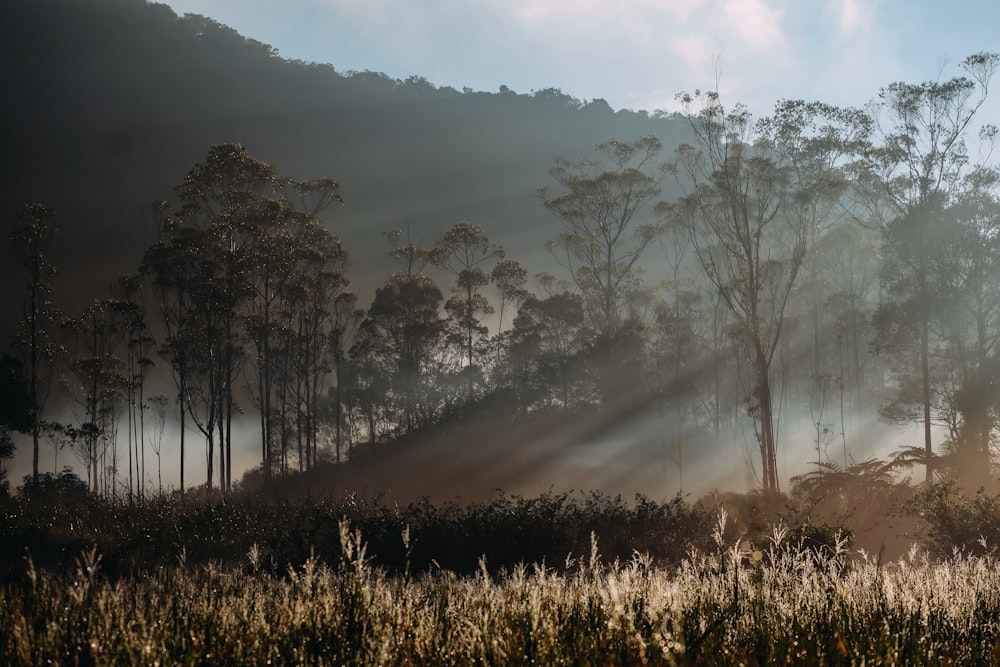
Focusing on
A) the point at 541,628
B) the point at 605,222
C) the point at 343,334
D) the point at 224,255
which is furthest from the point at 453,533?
the point at 343,334

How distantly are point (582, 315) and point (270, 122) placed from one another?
5408 cm

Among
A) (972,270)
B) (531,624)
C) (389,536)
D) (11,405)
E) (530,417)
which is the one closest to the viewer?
(531,624)

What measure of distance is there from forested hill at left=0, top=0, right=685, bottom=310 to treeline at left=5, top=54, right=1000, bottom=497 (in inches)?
795

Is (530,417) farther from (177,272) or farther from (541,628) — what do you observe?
(541,628)

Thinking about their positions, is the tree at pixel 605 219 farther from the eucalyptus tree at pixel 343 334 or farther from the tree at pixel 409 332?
the eucalyptus tree at pixel 343 334

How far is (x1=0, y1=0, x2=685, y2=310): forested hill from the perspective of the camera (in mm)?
70688

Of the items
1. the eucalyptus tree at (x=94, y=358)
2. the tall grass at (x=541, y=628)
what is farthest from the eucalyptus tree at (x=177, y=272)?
the tall grass at (x=541, y=628)

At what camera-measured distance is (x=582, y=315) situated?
138 feet

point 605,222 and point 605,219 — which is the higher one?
point 605,219

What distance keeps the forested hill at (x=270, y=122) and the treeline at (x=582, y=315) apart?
20201mm

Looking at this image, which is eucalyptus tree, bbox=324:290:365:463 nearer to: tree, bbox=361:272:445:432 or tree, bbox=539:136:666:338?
tree, bbox=361:272:445:432

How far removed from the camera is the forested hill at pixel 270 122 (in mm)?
70688

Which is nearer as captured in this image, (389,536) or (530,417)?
(389,536)

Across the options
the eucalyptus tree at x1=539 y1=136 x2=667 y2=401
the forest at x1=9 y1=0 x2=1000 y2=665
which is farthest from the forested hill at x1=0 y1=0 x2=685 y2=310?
the eucalyptus tree at x1=539 y1=136 x2=667 y2=401
